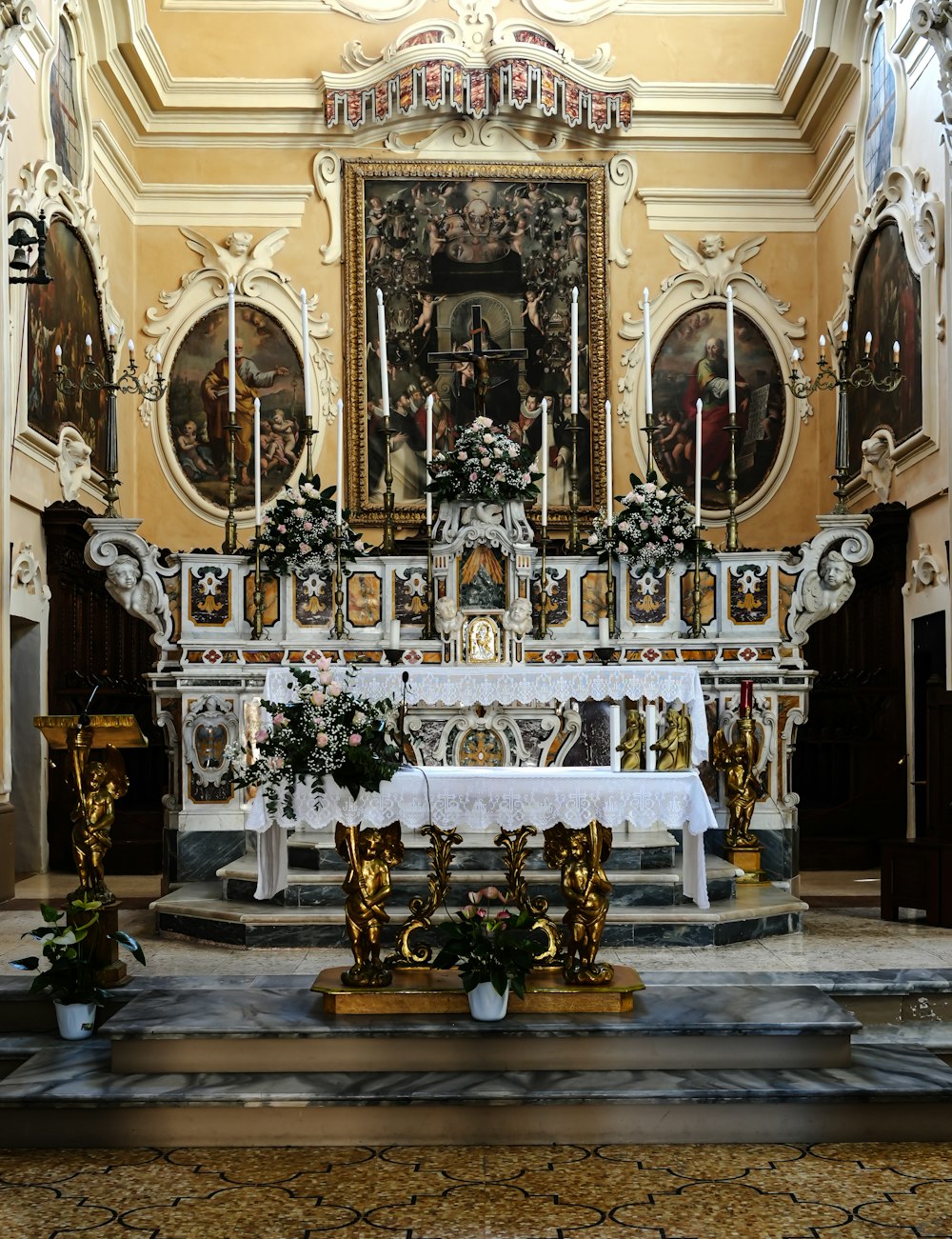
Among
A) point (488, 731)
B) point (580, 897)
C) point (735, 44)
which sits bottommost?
point (580, 897)

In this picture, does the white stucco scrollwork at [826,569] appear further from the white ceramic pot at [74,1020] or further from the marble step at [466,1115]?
the white ceramic pot at [74,1020]

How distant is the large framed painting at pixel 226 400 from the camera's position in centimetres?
1486

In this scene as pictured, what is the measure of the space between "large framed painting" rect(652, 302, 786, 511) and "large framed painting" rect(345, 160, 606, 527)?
73 centimetres

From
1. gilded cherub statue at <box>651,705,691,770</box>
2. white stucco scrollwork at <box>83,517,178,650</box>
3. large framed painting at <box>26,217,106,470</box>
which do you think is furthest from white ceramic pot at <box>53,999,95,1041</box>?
large framed painting at <box>26,217,106,470</box>

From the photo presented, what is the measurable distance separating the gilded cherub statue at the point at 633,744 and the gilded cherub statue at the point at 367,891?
5.84 feet

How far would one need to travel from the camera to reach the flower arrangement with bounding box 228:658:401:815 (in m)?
6.52

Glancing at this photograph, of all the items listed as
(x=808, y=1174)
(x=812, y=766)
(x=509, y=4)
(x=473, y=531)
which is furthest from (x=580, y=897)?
(x=509, y=4)

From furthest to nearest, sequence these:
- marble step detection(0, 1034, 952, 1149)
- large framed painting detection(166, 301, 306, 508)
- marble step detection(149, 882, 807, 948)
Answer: large framed painting detection(166, 301, 306, 508) < marble step detection(149, 882, 807, 948) < marble step detection(0, 1034, 952, 1149)

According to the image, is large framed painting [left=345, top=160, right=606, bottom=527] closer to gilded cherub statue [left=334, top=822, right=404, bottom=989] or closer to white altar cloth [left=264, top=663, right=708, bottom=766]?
white altar cloth [left=264, top=663, right=708, bottom=766]

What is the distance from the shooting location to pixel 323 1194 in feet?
16.3

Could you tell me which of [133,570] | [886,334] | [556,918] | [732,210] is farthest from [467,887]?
[732,210]

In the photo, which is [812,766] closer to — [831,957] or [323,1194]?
[831,957]

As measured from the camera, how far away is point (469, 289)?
1508cm

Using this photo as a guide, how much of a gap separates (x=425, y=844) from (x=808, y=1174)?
3.96 m
